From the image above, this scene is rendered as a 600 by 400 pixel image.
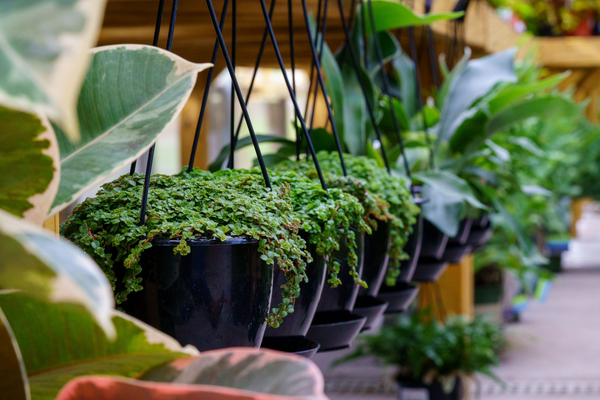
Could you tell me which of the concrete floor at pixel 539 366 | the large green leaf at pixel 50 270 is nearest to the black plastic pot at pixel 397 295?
the large green leaf at pixel 50 270

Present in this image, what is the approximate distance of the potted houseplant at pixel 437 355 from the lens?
5.48 ft

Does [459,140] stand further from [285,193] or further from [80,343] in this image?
[80,343]

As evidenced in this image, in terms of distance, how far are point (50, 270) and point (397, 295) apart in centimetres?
56

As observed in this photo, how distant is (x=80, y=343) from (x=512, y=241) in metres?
2.21

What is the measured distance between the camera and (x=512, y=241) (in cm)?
227

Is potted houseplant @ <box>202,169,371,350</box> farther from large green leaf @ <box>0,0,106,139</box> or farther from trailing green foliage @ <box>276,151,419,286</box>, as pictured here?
large green leaf @ <box>0,0,106,139</box>

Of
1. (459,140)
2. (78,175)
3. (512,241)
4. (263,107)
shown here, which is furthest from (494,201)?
(263,107)

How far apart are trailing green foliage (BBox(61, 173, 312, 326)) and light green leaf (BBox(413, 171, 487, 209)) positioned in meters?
0.37

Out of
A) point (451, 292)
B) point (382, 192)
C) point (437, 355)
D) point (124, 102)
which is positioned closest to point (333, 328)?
point (382, 192)

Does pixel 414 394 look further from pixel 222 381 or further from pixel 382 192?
pixel 222 381

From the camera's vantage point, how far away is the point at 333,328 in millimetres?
498

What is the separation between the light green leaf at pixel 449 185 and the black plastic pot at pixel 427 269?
120 mm

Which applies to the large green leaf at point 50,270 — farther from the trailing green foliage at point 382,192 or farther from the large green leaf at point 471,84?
the large green leaf at point 471,84

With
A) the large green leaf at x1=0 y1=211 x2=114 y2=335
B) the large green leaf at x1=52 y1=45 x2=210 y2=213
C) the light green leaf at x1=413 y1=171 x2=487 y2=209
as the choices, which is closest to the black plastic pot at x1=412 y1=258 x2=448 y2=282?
the light green leaf at x1=413 y1=171 x2=487 y2=209
